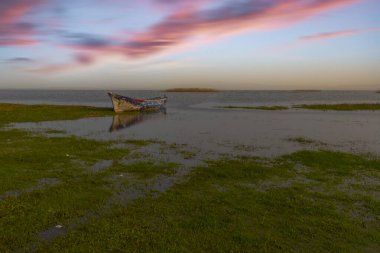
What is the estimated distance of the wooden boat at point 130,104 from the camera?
5291cm

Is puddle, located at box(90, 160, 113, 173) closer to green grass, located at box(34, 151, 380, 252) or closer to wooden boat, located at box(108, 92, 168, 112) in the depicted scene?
green grass, located at box(34, 151, 380, 252)

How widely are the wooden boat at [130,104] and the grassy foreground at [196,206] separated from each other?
35.3 m

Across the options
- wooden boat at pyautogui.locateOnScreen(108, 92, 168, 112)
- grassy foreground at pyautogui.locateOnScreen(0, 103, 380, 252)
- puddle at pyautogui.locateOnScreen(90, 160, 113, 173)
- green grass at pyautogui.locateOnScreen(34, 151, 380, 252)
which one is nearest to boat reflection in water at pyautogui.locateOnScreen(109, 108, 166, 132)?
wooden boat at pyautogui.locateOnScreen(108, 92, 168, 112)

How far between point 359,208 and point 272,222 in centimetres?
377

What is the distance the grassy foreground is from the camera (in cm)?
834

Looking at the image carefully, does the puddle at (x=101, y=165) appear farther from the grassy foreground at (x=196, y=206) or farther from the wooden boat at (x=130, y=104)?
the wooden boat at (x=130, y=104)

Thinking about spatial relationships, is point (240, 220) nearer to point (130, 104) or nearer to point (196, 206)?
point (196, 206)

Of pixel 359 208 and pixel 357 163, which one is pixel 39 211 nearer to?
pixel 359 208

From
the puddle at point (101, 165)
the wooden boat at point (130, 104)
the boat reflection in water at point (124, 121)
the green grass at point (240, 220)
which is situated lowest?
the green grass at point (240, 220)

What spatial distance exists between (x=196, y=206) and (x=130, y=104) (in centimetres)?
4699

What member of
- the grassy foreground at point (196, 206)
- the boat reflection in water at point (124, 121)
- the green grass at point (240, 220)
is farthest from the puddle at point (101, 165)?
the boat reflection in water at point (124, 121)

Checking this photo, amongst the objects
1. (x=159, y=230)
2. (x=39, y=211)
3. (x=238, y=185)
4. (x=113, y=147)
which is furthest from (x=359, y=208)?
(x=113, y=147)

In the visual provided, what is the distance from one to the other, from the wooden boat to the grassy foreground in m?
35.3

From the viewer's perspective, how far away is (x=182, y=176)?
48.7ft
